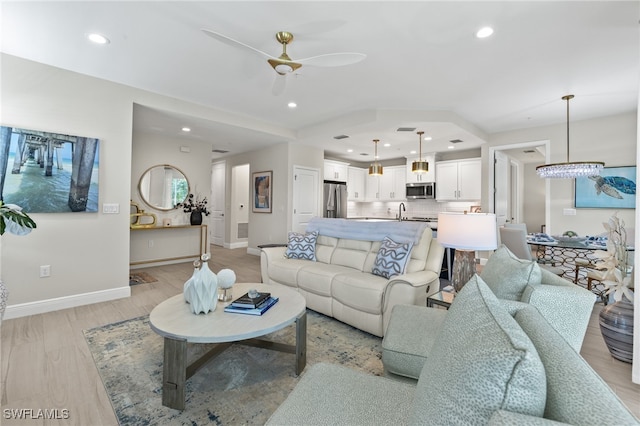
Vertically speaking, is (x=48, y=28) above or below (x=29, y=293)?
above

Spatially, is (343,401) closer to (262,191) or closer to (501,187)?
Result: (262,191)

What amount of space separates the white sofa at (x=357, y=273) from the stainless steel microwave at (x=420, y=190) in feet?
13.8

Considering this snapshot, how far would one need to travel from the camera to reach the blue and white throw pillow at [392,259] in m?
2.69

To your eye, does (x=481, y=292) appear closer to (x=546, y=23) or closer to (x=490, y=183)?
(x=546, y=23)

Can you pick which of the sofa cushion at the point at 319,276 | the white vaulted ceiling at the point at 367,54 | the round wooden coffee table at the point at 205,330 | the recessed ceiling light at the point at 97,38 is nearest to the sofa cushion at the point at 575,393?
the round wooden coffee table at the point at 205,330

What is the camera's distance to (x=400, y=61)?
9.56 ft

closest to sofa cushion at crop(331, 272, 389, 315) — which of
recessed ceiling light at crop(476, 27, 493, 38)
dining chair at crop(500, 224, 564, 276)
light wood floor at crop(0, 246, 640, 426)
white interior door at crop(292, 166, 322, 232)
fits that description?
light wood floor at crop(0, 246, 640, 426)

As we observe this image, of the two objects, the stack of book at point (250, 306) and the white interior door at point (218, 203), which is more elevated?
the white interior door at point (218, 203)

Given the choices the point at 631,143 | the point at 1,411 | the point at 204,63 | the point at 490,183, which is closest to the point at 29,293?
the point at 1,411

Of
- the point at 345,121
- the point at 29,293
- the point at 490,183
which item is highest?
the point at 345,121

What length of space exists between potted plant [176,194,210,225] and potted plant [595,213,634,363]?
5.77m

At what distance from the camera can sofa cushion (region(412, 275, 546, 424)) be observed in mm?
555

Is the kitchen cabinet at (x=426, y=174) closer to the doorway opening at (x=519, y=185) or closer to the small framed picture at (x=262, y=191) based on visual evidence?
the doorway opening at (x=519, y=185)

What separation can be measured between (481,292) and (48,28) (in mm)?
3791
